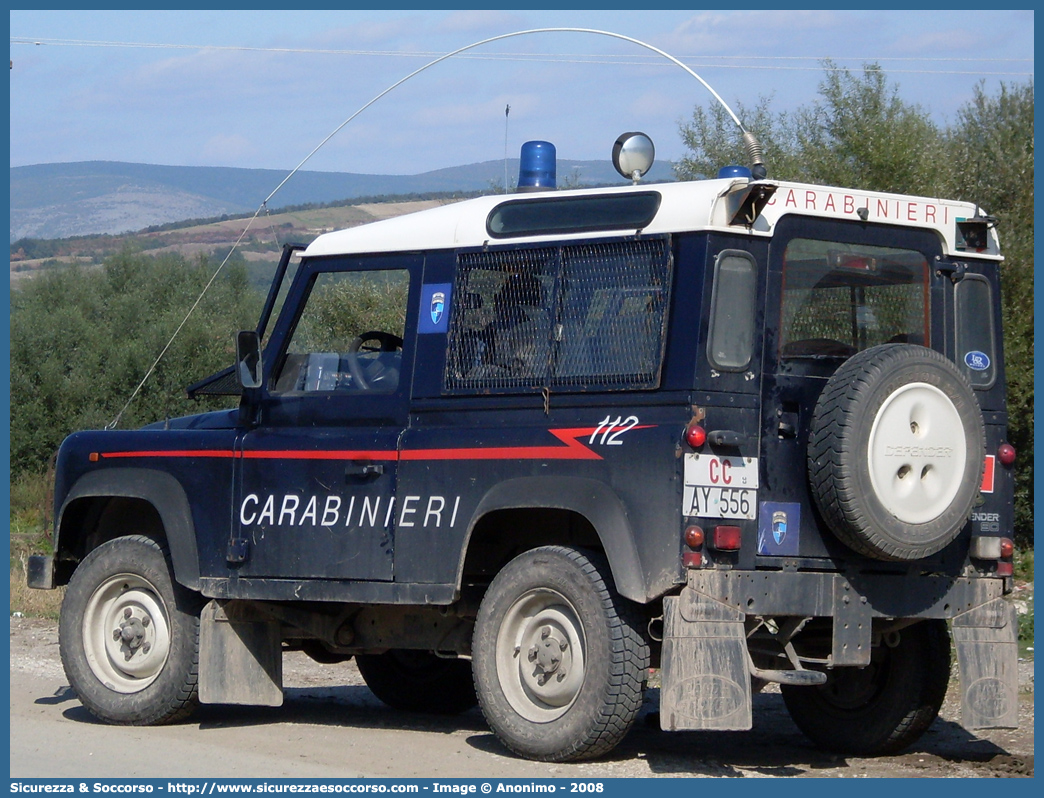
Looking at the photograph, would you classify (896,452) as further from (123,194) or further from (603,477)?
(123,194)

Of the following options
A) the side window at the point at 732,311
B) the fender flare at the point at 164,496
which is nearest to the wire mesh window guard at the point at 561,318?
the side window at the point at 732,311

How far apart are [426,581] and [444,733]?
54.2 inches

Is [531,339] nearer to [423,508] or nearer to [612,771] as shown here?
[423,508]

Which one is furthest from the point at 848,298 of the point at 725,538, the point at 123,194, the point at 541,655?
the point at 123,194

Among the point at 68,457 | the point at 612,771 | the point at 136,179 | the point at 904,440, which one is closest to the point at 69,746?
the point at 68,457

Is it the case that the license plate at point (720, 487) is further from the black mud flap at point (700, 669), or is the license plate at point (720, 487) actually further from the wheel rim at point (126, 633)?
the wheel rim at point (126, 633)

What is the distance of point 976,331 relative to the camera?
298 inches

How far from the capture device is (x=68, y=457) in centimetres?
879

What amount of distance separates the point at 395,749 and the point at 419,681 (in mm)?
1828

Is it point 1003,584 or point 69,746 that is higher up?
point 1003,584

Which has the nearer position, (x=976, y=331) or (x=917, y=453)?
(x=917, y=453)

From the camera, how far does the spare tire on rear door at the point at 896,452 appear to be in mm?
6504

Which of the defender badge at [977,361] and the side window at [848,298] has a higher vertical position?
the side window at [848,298]

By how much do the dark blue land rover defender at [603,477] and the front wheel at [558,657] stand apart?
0.01m
